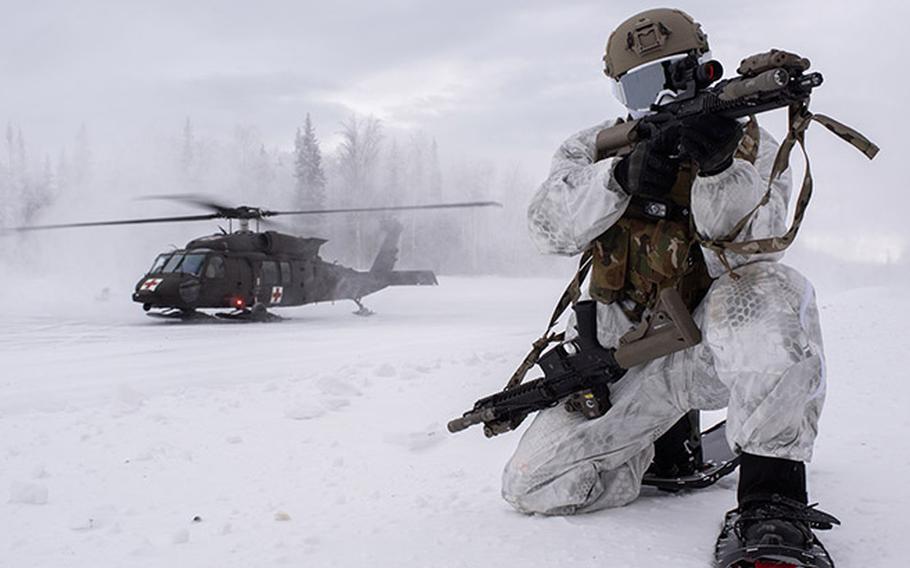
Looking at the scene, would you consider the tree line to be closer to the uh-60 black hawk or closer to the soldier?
the uh-60 black hawk

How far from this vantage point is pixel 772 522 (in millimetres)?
1710

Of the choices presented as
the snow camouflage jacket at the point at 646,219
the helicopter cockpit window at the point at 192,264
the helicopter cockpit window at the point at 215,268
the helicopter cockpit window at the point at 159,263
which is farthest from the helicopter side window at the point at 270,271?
the snow camouflage jacket at the point at 646,219

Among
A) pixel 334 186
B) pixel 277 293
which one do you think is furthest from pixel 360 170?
pixel 277 293

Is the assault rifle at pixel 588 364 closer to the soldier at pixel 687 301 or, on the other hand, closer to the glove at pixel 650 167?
the soldier at pixel 687 301

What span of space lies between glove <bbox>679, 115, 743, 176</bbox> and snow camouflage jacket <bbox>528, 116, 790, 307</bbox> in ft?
0.32

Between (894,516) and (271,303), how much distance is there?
13.2 meters

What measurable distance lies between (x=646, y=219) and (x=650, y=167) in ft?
1.10

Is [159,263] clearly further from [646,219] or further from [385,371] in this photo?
[646,219]

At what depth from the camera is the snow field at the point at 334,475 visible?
193cm

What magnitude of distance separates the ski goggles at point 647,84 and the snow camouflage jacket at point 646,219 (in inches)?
6.7

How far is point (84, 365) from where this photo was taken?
6.80 m

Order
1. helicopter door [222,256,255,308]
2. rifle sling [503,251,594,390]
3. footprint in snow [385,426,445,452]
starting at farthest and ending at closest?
helicopter door [222,256,255,308] < footprint in snow [385,426,445,452] < rifle sling [503,251,594,390]

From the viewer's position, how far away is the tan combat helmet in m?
2.28

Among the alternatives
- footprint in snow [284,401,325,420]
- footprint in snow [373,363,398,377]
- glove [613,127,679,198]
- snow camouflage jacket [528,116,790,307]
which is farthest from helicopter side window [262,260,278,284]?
glove [613,127,679,198]
